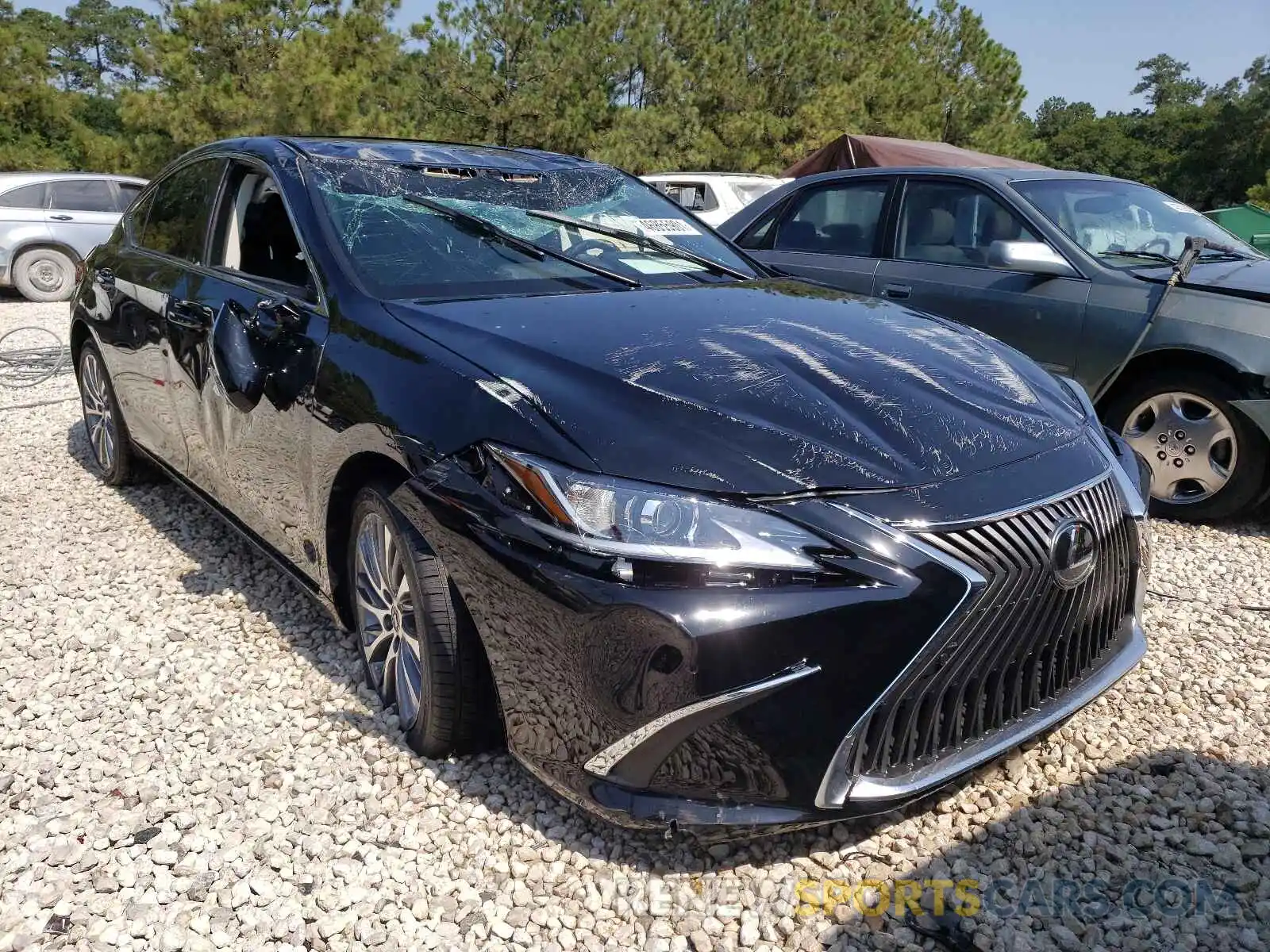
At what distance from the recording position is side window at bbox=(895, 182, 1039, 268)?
16.7 feet

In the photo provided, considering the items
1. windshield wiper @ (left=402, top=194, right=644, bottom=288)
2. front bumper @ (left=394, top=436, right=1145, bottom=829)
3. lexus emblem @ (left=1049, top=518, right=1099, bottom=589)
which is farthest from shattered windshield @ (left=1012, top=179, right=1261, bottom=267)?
front bumper @ (left=394, top=436, right=1145, bottom=829)

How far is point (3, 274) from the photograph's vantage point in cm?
1257

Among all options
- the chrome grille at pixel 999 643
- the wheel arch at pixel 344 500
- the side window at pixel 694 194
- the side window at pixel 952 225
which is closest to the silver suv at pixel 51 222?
the side window at pixel 694 194

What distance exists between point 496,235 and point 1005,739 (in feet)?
6.85

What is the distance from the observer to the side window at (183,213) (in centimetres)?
371

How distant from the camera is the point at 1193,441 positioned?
438 centimetres

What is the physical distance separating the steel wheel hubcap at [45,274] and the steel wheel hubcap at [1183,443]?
43.3 feet

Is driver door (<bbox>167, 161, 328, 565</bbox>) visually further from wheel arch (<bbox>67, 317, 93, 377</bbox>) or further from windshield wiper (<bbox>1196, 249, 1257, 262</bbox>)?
windshield wiper (<bbox>1196, 249, 1257, 262</bbox>)

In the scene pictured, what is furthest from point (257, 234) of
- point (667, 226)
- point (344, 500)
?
Result: point (667, 226)

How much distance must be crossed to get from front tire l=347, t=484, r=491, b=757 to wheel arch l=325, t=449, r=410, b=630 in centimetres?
3

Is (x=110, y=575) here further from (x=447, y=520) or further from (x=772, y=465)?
(x=772, y=465)

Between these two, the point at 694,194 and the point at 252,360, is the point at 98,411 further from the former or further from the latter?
the point at 694,194

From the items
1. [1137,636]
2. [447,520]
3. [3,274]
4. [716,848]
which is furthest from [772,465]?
[3,274]

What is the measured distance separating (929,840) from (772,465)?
1.03m
